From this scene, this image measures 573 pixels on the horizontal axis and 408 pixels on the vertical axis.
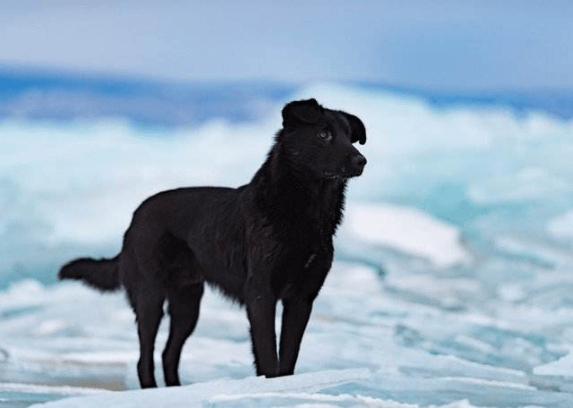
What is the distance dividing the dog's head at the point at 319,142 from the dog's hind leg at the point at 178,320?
1.41m

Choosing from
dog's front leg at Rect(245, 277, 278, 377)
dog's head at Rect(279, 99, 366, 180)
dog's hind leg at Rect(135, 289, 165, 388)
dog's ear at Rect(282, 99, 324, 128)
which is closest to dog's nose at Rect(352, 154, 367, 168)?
dog's head at Rect(279, 99, 366, 180)

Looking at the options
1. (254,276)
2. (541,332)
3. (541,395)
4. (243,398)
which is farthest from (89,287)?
(541,332)

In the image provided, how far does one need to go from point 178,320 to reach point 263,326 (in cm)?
133

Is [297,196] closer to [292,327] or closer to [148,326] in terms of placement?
[292,327]

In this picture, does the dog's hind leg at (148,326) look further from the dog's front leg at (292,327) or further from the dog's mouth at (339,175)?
the dog's mouth at (339,175)

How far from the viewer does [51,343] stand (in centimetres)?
1075

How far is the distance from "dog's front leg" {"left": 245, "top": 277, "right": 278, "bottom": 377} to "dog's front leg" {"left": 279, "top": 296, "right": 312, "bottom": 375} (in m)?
0.19

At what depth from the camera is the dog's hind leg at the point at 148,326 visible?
299 inches

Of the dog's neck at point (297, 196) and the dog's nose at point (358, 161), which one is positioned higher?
the dog's nose at point (358, 161)

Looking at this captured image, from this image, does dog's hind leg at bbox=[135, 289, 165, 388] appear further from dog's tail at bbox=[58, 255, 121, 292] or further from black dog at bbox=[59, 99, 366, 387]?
dog's tail at bbox=[58, 255, 121, 292]

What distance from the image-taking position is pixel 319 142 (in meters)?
6.74

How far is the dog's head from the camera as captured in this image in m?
6.64

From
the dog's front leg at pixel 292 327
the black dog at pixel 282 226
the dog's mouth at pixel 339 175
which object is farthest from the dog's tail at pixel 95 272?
the dog's mouth at pixel 339 175

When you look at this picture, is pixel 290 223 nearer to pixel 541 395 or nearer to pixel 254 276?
pixel 254 276
